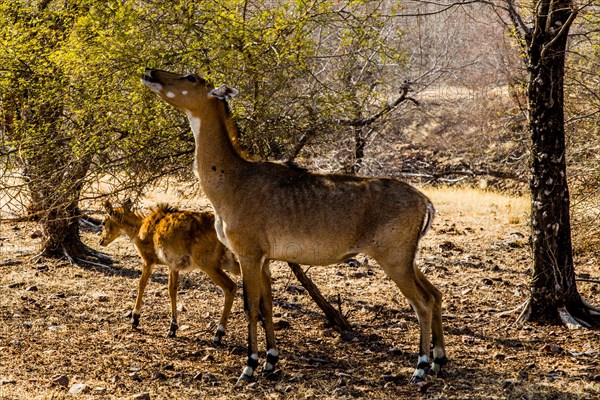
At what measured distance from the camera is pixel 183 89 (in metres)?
8.23

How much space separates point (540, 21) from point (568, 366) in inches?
160

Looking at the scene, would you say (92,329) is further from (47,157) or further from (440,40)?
(440,40)

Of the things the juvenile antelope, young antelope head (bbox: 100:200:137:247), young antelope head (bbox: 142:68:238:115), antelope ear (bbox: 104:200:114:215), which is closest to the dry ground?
the juvenile antelope

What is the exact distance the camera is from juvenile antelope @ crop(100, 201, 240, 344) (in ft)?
32.7

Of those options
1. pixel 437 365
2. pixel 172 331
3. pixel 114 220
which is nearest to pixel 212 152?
pixel 172 331

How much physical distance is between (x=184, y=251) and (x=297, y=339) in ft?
6.04

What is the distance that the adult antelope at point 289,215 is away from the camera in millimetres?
7879

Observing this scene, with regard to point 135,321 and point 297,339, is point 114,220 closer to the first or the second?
point 135,321

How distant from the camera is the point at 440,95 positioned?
3575 cm

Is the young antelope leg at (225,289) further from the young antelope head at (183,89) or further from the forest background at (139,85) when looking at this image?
the young antelope head at (183,89)

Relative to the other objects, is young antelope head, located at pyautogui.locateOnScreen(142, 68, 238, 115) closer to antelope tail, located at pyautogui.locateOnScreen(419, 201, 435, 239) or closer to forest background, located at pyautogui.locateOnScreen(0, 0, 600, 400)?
forest background, located at pyautogui.locateOnScreen(0, 0, 600, 400)

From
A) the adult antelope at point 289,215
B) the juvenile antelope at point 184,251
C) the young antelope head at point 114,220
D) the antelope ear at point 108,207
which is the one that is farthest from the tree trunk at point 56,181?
the adult antelope at point 289,215

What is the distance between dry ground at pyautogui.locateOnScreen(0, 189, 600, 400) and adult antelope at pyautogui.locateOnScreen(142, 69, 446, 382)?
A: 0.61m

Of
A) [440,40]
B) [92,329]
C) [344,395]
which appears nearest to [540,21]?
[344,395]
